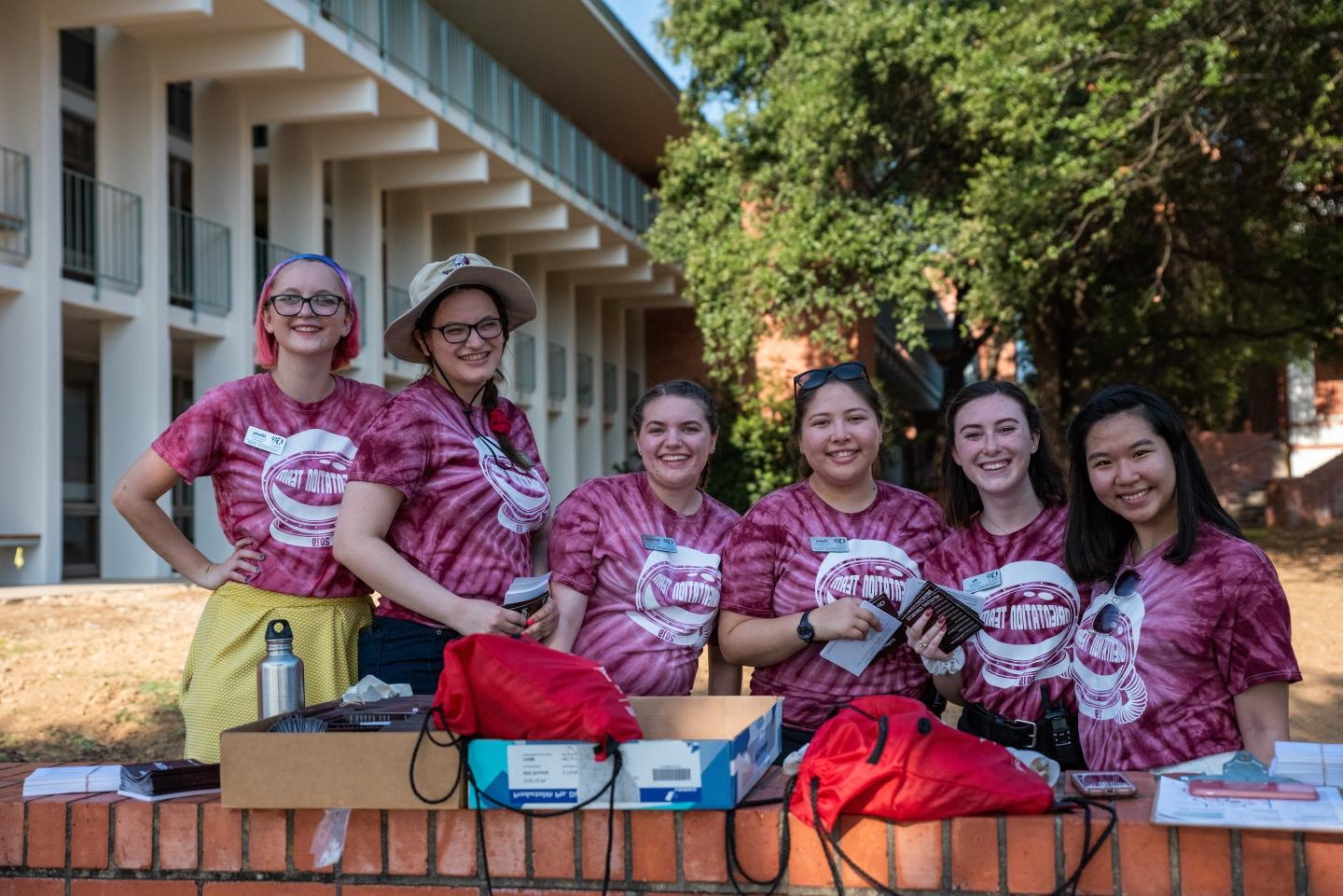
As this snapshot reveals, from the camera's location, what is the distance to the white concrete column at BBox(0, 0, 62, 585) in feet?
43.4

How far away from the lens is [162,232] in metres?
14.9

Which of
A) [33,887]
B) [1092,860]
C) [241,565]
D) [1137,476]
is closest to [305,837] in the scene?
[33,887]

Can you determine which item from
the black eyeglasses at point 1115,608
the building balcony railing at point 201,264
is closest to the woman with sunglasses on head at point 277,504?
the black eyeglasses at point 1115,608

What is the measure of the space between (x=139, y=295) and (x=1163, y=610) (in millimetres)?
13891

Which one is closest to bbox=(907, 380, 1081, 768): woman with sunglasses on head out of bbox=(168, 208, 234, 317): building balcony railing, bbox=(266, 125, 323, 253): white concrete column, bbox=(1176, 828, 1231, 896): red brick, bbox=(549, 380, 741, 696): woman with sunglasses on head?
bbox=(549, 380, 741, 696): woman with sunglasses on head

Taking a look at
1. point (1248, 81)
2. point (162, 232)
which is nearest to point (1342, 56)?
point (1248, 81)

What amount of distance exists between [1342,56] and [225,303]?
41.6ft

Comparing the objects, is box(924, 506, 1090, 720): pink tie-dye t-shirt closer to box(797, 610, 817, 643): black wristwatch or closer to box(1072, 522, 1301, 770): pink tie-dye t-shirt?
box(1072, 522, 1301, 770): pink tie-dye t-shirt

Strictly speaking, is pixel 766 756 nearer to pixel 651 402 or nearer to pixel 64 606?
pixel 651 402

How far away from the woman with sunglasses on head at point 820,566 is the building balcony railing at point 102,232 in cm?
1254

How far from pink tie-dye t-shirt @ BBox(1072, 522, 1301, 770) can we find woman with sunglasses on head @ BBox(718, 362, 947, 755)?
56 centimetres

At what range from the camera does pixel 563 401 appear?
2562 centimetres

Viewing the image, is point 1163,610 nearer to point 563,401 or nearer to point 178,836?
point 178,836

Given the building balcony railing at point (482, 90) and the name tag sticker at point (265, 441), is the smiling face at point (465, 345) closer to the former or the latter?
the name tag sticker at point (265, 441)
